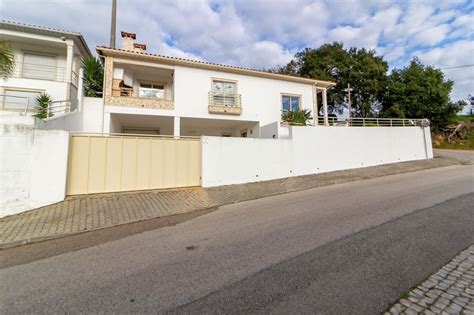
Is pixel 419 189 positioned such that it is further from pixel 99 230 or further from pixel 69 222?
pixel 69 222

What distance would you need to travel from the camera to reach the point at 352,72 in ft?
98.4

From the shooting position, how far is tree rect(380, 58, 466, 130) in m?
26.8

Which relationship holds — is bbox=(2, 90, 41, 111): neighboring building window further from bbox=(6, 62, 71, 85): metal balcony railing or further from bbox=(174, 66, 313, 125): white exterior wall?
bbox=(174, 66, 313, 125): white exterior wall

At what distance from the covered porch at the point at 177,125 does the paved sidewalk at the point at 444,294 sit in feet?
40.8

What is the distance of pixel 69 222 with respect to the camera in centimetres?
605

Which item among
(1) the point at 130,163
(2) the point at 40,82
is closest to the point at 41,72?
(2) the point at 40,82

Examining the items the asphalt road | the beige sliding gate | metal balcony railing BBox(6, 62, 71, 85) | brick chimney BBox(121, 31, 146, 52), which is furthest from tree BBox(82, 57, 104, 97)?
the asphalt road

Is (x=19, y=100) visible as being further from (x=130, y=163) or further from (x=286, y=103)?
(x=286, y=103)

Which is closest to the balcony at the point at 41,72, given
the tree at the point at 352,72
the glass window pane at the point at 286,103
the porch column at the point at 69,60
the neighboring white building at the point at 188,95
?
the porch column at the point at 69,60

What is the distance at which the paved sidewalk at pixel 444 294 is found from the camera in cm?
257

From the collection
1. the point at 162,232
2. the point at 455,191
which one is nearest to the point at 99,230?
the point at 162,232

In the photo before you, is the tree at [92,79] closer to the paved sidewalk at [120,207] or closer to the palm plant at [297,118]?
the paved sidewalk at [120,207]

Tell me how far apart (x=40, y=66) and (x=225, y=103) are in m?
12.2

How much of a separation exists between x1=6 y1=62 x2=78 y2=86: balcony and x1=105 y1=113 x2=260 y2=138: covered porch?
4349mm
